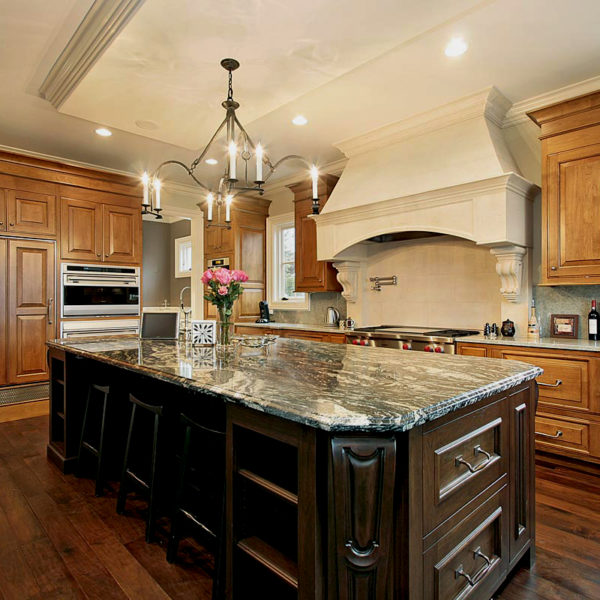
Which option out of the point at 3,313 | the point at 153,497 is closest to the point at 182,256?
the point at 3,313

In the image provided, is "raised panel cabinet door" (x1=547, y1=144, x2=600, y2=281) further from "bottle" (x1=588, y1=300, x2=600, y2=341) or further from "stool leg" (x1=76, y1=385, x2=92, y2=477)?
"stool leg" (x1=76, y1=385, x2=92, y2=477)

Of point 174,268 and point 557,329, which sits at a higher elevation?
point 174,268

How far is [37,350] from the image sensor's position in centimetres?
428

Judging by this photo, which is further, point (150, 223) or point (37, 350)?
point (150, 223)

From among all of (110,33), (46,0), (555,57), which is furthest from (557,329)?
(46,0)

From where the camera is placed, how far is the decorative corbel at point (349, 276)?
4513mm

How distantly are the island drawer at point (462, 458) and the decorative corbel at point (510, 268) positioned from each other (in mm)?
2115

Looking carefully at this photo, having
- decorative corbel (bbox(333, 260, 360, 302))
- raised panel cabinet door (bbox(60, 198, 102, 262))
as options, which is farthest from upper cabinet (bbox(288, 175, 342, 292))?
raised panel cabinet door (bbox(60, 198, 102, 262))

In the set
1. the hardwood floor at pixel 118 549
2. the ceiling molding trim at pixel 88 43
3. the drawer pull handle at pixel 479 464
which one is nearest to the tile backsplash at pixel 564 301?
the hardwood floor at pixel 118 549

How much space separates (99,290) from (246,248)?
1962mm

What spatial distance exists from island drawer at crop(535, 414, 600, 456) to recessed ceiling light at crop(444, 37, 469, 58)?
2.60 m

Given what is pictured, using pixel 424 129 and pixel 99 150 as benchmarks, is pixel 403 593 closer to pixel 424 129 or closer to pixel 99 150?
pixel 424 129

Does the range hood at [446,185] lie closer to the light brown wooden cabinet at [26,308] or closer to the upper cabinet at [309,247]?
the upper cabinet at [309,247]

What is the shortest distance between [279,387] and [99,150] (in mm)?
4295
